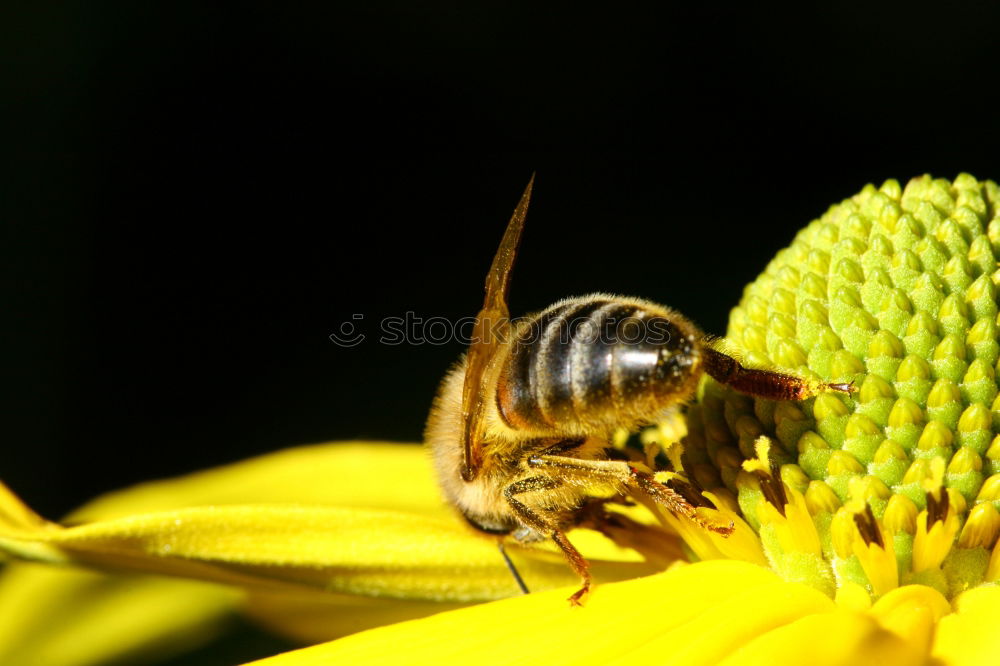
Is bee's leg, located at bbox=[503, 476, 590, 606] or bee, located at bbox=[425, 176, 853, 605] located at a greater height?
bee, located at bbox=[425, 176, 853, 605]

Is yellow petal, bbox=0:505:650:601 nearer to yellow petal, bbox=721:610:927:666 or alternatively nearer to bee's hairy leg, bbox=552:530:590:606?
bee's hairy leg, bbox=552:530:590:606

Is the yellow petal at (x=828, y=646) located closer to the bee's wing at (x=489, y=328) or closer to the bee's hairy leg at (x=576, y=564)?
the bee's hairy leg at (x=576, y=564)

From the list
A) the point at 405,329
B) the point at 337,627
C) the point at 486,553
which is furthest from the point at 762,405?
the point at 405,329

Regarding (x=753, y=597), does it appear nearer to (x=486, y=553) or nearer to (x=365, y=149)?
(x=486, y=553)

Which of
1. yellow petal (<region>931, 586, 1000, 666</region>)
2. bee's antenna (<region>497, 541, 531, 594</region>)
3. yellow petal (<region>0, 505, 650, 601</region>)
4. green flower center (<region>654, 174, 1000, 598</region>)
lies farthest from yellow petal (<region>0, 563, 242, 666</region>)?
yellow petal (<region>931, 586, 1000, 666</region>)

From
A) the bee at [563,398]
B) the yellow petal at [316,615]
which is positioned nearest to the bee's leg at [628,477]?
the bee at [563,398]

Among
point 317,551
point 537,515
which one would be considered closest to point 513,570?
point 537,515
